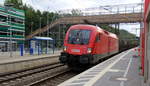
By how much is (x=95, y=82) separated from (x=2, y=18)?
42.1m

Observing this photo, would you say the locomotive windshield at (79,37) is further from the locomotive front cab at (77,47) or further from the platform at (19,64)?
the platform at (19,64)

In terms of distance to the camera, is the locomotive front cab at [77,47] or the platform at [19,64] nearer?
the locomotive front cab at [77,47]

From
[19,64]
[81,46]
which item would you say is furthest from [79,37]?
[19,64]

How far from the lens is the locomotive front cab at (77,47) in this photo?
13401 millimetres

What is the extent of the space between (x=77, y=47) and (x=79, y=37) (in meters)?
0.88

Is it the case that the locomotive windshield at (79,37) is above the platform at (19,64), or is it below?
above

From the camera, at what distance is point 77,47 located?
13.8m

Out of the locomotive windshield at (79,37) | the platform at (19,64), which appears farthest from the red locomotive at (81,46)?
the platform at (19,64)

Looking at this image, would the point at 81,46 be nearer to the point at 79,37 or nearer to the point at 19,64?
the point at 79,37

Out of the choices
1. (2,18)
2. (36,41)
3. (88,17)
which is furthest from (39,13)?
(36,41)

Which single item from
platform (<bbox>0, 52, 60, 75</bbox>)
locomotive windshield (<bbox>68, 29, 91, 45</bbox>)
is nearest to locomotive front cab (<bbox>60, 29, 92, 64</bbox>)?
locomotive windshield (<bbox>68, 29, 91, 45</bbox>)

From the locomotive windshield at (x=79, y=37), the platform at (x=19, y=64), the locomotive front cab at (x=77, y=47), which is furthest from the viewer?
the platform at (x=19, y=64)

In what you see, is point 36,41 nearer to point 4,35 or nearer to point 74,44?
point 74,44

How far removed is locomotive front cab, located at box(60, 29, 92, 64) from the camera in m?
13.4
